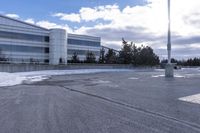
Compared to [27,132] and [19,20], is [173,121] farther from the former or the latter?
[19,20]

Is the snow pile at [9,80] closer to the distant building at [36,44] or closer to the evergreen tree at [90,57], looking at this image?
the distant building at [36,44]

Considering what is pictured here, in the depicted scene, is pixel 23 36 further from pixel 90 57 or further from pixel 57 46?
pixel 90 57

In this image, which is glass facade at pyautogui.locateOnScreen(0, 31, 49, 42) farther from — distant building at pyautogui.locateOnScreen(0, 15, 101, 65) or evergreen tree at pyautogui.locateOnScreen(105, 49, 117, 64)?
evergreen tree at pyautogui.locateOnScreen(105, 49, 117, 64)

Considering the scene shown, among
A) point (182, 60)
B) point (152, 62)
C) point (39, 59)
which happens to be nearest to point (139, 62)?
point (152, 62)

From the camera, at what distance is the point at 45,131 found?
6.32 metres

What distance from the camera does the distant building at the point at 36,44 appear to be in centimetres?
7786

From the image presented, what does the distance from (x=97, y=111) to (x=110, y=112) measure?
1.48 ft

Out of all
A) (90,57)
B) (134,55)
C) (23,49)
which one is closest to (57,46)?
(23,49)

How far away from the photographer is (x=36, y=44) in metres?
85.7

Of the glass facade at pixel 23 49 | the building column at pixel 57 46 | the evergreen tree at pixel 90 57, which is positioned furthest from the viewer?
the evergreen tree at pixel 90 57

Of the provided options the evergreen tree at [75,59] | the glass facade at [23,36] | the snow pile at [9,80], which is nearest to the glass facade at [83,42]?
the evergreen tree at [75,59]

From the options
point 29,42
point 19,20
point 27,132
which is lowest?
point 27,132

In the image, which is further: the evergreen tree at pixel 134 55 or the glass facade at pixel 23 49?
the evergreen tree at pixel 134 55

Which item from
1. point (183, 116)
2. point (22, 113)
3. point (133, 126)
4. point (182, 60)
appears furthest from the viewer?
point (182, 60)
